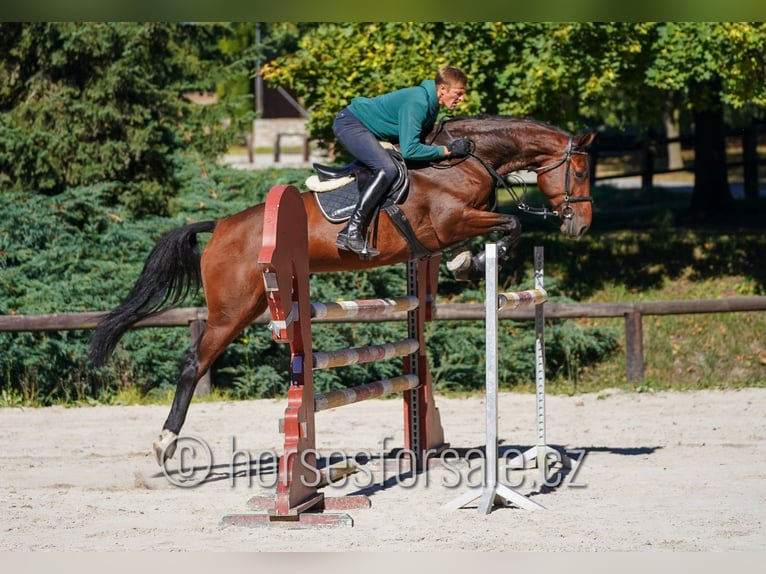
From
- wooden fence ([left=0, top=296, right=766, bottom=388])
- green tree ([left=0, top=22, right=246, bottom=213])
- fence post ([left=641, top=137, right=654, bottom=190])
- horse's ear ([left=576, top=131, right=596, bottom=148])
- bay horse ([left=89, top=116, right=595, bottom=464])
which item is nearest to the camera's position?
bay horse ([left=89, top=116, right=595, bottom=464])

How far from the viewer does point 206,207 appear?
11.9 metres

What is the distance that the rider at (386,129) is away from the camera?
6.87 m

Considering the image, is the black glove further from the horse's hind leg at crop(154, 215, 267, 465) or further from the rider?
the horse's hind leg at crop(154, 215, 267, 465)

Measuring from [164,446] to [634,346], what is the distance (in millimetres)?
5124

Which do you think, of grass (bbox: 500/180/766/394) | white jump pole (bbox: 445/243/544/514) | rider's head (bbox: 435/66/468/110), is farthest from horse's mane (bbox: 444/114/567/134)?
grass (bbox: 500/180/766/394)

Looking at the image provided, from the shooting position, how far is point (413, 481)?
7.01 metres

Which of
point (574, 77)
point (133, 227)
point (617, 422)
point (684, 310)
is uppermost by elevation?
point (574, 77)

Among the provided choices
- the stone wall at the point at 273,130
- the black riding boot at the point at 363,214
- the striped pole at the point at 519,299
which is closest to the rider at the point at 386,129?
the black riding boot at the point at 363,214

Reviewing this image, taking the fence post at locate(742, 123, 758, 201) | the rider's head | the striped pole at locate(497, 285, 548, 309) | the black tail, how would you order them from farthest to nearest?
the fence post at locate(742, 123, 758, 201) < the black tail < the rider's head < the striped pole at locate(497, 285, 548, 309)

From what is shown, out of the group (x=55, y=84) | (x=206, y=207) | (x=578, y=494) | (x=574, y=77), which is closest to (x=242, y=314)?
(x=578, y=494)

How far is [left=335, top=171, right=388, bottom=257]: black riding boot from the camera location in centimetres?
701

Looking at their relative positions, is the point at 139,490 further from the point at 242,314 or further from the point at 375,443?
the point at 375,443

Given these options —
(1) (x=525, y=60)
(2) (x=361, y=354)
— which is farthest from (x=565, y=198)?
(1) (x=525, y=60)

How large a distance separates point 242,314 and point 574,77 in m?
6.86
